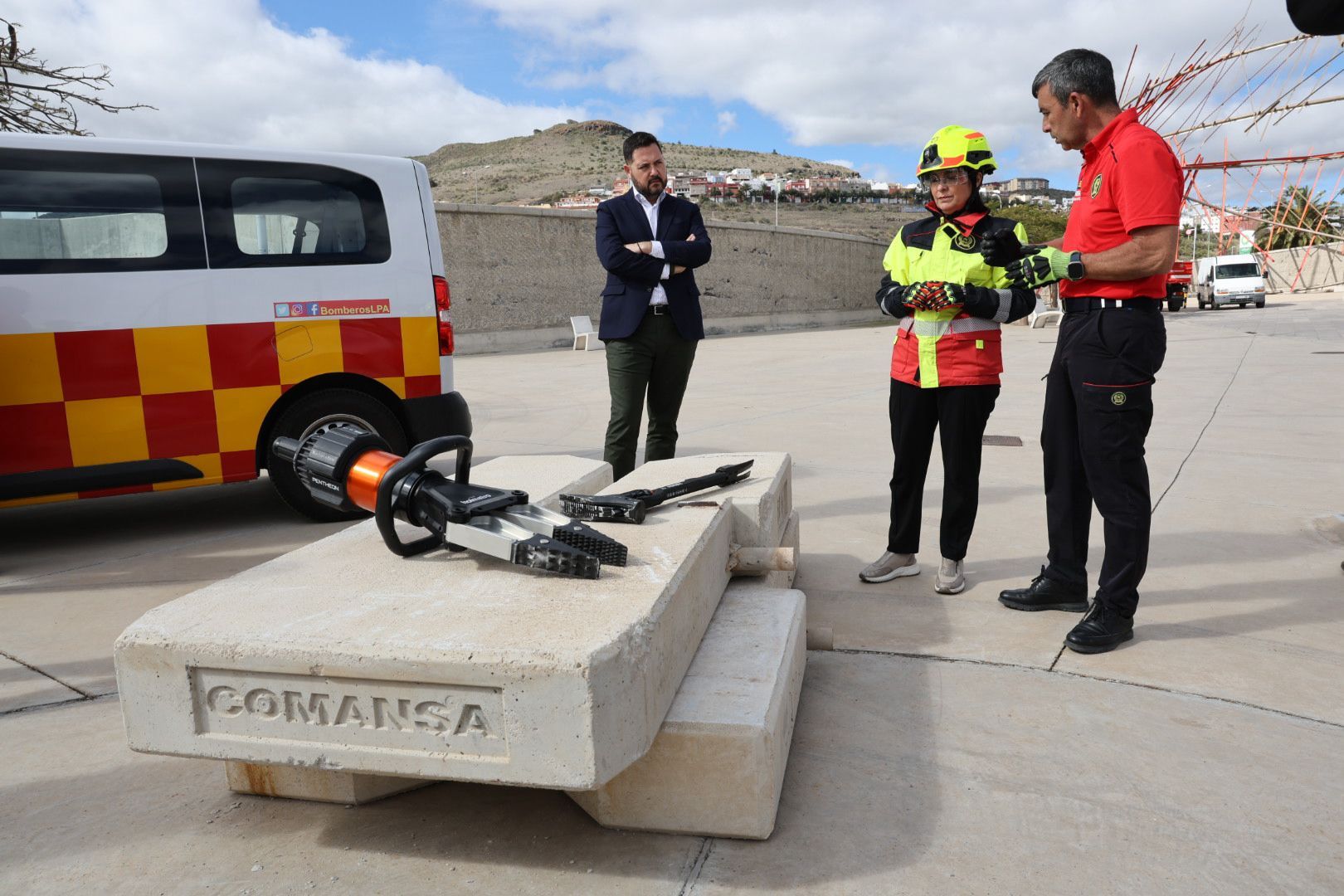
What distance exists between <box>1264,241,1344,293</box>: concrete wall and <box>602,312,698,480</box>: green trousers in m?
57.4

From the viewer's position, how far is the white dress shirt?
14.2 feet

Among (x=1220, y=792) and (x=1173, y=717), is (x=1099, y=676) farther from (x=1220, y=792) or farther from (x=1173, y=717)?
(x=1220, y=792)

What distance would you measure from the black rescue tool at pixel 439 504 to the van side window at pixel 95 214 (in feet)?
8.69

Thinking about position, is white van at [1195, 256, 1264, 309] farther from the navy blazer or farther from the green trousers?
the green trousers

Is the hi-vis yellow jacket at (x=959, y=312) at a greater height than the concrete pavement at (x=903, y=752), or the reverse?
the hi-vis yellow jacket at (x=959, y=312)

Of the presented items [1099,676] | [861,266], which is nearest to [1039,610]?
[1099,676]

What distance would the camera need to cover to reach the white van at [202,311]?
4.32 metres

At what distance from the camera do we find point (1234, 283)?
107 feet

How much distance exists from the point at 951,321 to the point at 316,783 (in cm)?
246

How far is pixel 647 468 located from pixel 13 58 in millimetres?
8894

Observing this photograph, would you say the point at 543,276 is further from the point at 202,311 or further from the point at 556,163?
the point at 556,163

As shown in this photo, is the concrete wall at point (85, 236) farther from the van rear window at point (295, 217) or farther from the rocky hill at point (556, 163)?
the rocky hill at point (556, 163)

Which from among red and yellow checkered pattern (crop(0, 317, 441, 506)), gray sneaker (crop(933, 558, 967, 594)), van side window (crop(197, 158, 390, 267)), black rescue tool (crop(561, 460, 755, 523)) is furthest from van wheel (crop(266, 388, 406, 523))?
gray sneaker (crop(933, 558, 967, 594))

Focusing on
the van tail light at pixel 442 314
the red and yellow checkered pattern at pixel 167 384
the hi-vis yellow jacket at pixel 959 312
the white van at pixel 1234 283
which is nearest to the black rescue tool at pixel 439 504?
the hi-vis yellow jacket at pixel 959 312
